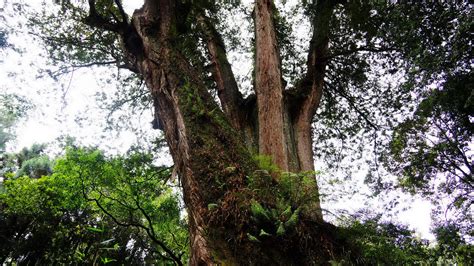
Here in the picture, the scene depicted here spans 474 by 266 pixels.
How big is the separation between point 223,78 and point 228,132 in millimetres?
2925

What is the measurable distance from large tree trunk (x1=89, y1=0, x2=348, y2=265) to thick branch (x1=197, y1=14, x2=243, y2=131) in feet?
0.08

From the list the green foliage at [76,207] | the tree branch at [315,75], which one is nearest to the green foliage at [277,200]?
the tree branch at [315,75]

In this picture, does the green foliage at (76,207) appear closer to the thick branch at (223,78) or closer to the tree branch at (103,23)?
the thick branch at (223,78)

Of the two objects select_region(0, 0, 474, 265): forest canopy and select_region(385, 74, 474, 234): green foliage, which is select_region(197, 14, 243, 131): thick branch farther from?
select_region(385, 74, 474, 234): green foliage

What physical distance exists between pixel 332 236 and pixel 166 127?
9.88 ft

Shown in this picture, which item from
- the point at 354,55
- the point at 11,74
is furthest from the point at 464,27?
the point at 11,74

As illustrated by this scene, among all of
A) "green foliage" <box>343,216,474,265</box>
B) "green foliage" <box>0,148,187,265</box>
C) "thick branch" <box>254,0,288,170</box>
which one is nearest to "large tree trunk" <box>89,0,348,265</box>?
"thick branch" <box>254,0,288,170</box>

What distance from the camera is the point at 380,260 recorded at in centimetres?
324

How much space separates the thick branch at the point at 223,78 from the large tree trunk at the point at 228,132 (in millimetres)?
24

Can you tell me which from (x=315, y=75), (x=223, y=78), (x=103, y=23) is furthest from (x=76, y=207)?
(x=315, y=75)

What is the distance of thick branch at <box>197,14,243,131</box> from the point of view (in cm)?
679

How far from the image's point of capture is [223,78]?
7258 mm

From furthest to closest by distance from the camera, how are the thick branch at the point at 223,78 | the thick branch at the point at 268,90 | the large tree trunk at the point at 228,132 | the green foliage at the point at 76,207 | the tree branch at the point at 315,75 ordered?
the green foliage at the point at 76,207, the tree branch at the point at 315,75, the thick branch at the point at 223,78, the thick branch at the point at 268,90, the large tree trunk at the point at 228,132

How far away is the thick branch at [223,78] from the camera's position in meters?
6.79
